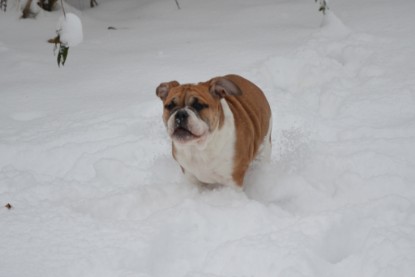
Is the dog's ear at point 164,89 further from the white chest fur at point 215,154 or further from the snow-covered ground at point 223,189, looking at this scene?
the snow-covered ground at point 223,189

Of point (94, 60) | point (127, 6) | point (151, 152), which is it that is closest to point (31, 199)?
point (151, 152)

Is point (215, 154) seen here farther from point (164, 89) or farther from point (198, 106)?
point (164, 89)

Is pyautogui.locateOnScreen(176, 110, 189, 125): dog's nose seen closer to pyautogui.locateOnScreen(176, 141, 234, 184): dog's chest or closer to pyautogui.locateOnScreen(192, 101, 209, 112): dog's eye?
pyautogui.locateOnScreen(192, 101, 209, 112): dog's eye

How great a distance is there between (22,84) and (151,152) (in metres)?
1.96

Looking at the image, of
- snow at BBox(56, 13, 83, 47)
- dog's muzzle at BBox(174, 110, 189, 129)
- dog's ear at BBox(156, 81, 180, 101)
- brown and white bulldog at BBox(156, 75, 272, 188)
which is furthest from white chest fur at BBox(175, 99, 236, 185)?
snow at BBox(56, 13, 83, 47)

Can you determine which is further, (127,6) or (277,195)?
(127,6)

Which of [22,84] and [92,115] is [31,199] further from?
[22,84]

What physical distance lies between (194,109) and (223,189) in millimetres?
727

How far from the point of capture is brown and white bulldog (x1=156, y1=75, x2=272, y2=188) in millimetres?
3133

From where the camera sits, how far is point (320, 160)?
13.0 feet

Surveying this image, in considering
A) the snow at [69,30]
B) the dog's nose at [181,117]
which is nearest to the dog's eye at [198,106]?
the dog's nose at [181,117]

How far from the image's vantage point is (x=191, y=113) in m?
3.12

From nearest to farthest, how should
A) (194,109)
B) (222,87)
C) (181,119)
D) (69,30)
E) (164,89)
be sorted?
(69,30) < (181,119) < (194,109) < (222,87) < (164,89)

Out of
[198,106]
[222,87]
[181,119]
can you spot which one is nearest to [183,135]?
[181,119]
